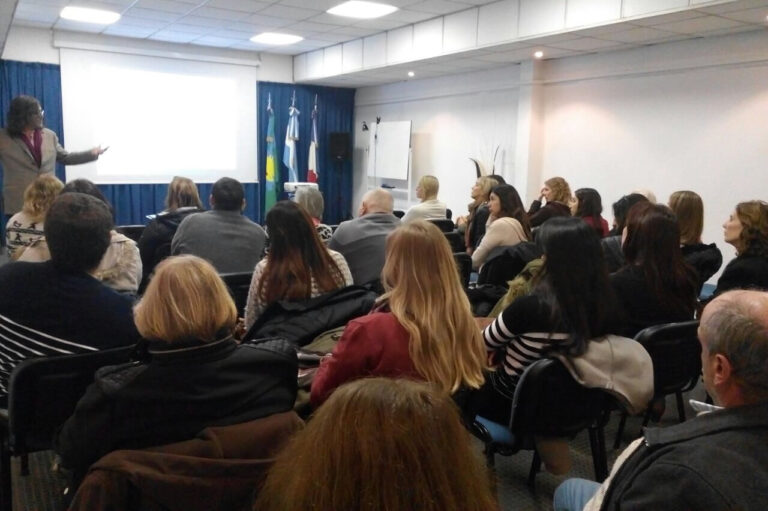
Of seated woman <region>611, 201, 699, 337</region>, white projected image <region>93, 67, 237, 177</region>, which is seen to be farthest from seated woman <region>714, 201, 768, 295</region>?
white projected image <region>93, 67, 237, 177</region>

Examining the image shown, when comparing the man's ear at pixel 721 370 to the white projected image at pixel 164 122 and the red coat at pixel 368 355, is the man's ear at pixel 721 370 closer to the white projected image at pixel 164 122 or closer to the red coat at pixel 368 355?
the red coat at pixel 368 355

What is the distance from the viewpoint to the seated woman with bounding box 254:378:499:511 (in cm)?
66

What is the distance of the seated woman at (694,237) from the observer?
3227mm

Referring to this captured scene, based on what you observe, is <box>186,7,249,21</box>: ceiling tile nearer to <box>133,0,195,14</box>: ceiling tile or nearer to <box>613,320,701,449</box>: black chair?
<box>133,0,195,14</box>: ceiling tile

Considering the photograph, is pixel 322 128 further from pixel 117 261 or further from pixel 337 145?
pixel 117 261

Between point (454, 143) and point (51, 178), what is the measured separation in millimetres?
6088

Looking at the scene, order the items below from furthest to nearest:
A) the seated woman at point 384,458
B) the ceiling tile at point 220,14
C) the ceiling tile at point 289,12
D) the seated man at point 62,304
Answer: the ceiling tile at point 220,14
the ceiling tile at point 289,12
the seated man at point 62,304
the seated woman at point 384,458

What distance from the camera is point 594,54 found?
648cm

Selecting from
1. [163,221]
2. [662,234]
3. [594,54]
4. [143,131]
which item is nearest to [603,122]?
[594,54]

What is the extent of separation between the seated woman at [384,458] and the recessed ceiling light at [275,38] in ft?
25.5

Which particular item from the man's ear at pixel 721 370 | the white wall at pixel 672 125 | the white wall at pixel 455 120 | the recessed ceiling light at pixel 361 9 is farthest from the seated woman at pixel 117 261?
the white wall at pixel 455 120

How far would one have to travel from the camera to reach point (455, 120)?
841 centimetres

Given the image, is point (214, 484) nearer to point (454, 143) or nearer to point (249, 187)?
point (454, 143)

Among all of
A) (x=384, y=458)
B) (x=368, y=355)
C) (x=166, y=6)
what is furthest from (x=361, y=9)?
(x=384, y=458)
